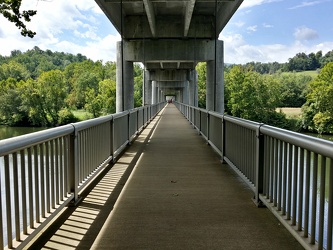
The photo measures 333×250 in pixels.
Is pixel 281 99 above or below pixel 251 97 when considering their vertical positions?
below

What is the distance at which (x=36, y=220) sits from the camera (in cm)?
339

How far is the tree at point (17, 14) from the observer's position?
8.84 m

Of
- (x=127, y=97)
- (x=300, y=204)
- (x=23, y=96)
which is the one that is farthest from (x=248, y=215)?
(x=23, y=96)

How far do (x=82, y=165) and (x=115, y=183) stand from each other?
93cm

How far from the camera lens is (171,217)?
4039 mm

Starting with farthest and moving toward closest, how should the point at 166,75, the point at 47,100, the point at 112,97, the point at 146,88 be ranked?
the point at 112,97, the point at 47,100, the point at 166,75, the point at 146,88

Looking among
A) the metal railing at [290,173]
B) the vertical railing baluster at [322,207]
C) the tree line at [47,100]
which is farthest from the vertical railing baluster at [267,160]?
the tree line at [47,100]

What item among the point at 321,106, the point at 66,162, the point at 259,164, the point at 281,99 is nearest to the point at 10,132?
the point at 321,106

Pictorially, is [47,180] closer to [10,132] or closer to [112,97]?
[10,132]

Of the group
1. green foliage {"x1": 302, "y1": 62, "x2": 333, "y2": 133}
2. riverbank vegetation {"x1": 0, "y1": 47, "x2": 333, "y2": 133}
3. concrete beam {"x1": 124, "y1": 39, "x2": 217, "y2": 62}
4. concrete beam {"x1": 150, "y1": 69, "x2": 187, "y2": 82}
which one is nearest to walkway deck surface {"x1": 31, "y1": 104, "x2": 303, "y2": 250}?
concrete beam {"x1": 124, "y1": 39, "x2": 217, "y2": 62}

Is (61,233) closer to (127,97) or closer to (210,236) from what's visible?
(210,236)

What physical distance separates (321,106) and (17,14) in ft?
171

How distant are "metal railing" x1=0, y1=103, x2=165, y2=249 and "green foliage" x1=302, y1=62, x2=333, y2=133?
51804mm

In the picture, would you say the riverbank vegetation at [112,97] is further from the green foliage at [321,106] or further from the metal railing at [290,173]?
the metal railing at [290,173]
